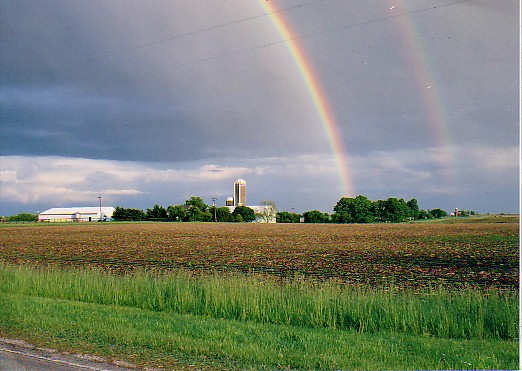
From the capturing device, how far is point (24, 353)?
8984 millimetres

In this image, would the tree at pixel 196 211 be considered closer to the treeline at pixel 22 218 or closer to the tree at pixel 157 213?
the tree at pixel 157 213

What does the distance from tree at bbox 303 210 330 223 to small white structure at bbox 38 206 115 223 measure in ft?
198

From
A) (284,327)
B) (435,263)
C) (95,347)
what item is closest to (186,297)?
(284,327)

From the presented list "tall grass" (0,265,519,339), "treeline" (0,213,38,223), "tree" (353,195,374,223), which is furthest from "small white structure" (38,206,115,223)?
"tall grass" (0,265,519,339)

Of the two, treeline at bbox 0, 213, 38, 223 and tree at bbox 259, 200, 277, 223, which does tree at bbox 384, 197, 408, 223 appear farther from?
treeline at bbox 0, 213, 38, 223

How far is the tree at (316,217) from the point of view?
142m

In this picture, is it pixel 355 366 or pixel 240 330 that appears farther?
pixel 240 330

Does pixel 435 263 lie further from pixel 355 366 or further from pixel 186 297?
pixel 355 366

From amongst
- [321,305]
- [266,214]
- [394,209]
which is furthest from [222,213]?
[321,305]

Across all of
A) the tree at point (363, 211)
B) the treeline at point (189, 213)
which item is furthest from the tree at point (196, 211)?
the tree at point (363, 211)

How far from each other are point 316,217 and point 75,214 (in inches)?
3018

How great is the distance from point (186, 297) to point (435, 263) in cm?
1908

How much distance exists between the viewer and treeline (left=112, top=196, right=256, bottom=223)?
459ft

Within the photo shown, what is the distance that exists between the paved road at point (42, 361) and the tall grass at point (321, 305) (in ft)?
16.1
